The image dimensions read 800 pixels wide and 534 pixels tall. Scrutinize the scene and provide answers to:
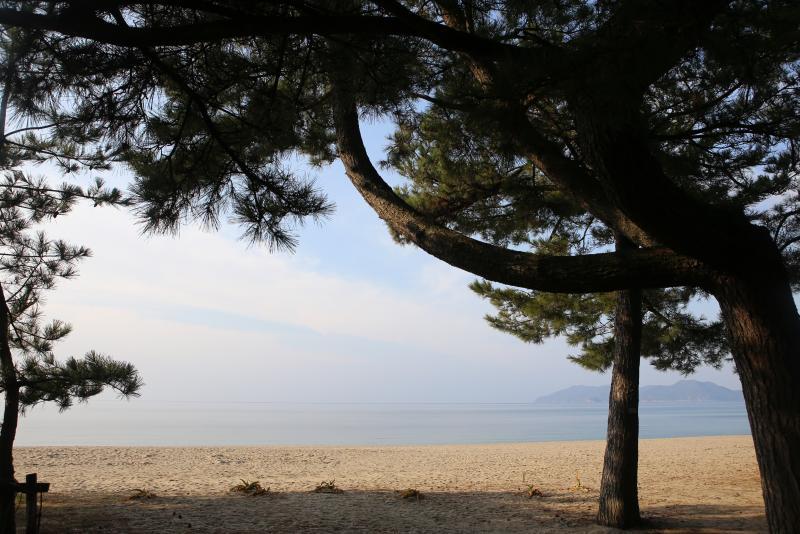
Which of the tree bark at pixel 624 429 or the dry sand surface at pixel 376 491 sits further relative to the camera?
the dry sand surface at pixel 376 491

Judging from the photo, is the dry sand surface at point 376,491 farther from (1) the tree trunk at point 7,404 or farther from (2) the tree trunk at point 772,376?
(2) the tree trunk at point 772,376

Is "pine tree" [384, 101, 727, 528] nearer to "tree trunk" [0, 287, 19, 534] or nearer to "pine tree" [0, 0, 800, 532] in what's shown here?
"pine tree" [0, 0, 800, 532]

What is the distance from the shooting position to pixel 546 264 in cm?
296

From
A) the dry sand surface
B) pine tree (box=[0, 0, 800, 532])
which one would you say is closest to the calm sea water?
the dry sand surface

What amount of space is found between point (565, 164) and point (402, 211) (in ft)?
3.35

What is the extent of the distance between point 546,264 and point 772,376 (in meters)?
1.12

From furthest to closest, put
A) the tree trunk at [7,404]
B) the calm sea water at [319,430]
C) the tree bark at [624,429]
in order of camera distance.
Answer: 1. the calm sea water at [319,430]
2. the tree bark at [624,429]
3. the tree trunk at [7,404]

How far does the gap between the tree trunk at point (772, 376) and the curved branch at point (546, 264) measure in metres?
0.25

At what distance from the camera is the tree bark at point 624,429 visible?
488 cm

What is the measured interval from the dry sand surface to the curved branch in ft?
9.55

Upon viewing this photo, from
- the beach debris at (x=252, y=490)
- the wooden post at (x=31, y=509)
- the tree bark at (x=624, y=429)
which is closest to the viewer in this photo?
the wooden post at (x=31, y=509)

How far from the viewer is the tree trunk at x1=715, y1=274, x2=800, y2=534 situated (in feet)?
8.35

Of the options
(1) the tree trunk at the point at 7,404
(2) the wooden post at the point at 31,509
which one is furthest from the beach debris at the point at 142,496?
(2) the wooden post at the point at 31,509

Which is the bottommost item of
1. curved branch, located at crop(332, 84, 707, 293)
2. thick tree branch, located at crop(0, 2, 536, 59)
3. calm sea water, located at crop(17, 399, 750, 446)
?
calm sea water, located at crop(17, 399, 750, 446)
